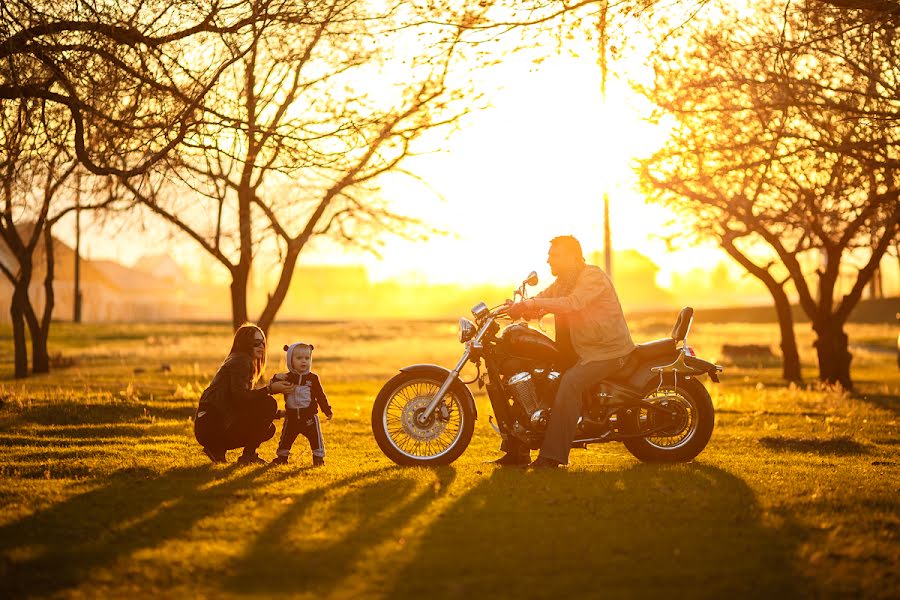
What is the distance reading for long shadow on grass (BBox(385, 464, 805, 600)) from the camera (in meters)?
5.12

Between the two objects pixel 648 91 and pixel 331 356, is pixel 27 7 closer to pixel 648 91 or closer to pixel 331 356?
pixel 648 91

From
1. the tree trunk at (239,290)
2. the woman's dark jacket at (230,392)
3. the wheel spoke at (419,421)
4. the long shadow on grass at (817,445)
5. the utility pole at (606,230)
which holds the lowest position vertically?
the long shadow on grass at (817,445)

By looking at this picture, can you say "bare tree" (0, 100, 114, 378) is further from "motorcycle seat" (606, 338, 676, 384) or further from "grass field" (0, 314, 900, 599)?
"motorcycle seat" (606, 338, 676, 384)

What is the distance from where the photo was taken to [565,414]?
866 centimetres

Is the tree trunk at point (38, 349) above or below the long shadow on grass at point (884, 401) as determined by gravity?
above

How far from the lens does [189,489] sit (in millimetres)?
7844

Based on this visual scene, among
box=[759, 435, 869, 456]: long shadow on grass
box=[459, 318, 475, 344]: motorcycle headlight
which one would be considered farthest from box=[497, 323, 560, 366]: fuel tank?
box=[759, 435, 869, 456]: long shadow on grass

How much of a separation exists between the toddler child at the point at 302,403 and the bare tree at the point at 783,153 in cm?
688

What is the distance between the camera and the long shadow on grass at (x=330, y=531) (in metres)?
5.22

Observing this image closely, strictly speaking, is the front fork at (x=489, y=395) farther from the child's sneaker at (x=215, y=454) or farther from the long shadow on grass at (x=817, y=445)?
the long shadow on grass at (x=817, y=445)

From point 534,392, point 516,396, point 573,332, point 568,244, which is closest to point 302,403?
point 516,396

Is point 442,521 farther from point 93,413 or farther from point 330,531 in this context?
point 93,413

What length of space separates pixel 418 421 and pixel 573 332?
1.62 m

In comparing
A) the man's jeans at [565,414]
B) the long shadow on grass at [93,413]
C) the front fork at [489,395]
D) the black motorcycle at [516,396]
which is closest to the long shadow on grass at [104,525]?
the black motorcycle at [516,396]
